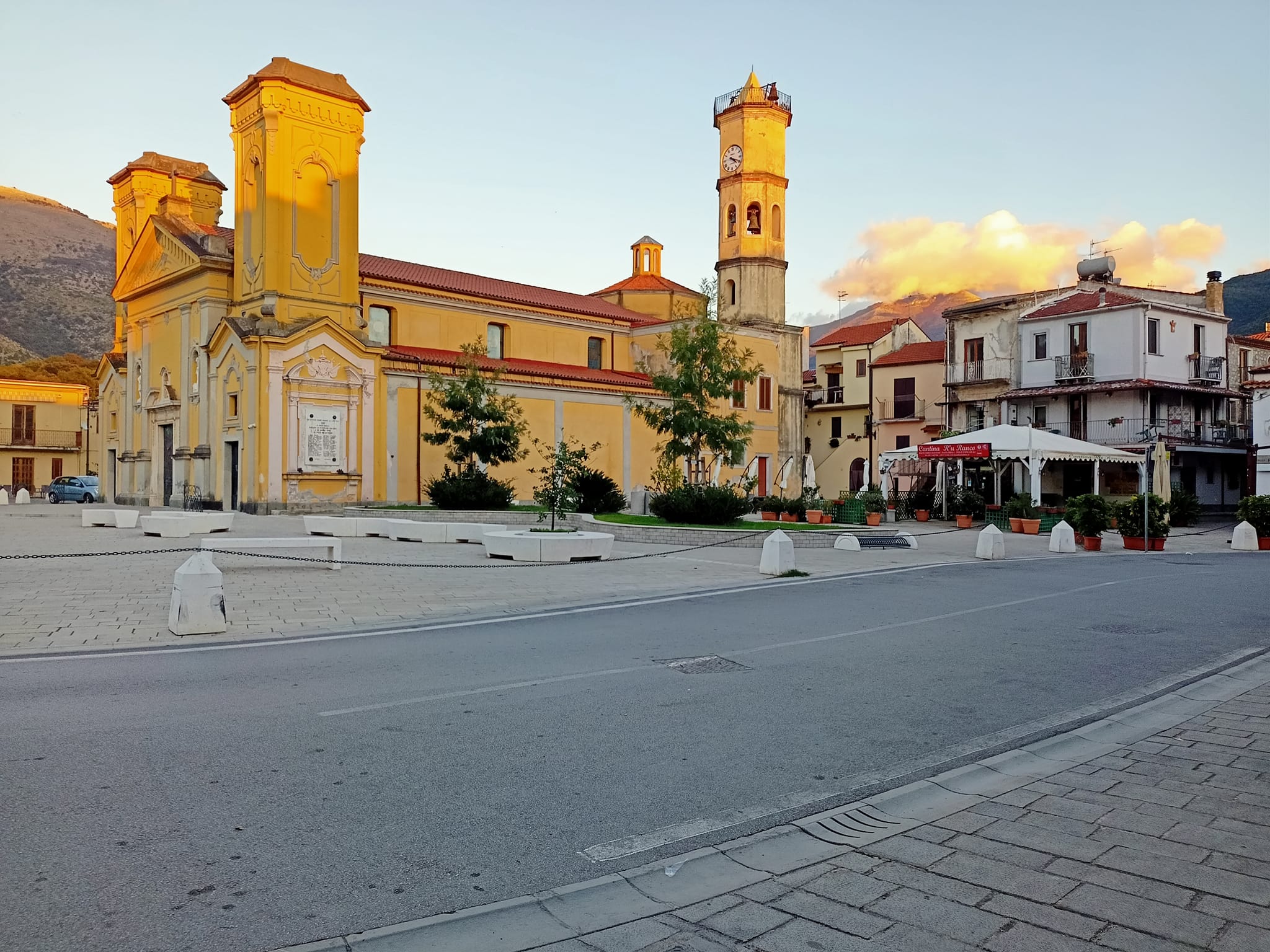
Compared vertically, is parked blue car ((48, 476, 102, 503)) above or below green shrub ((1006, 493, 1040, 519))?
above

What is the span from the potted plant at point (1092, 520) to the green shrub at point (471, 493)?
675 inches

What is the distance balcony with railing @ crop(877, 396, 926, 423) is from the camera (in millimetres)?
53594

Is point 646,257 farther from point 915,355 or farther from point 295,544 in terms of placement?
point 295,544

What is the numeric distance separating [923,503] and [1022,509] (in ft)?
19.8

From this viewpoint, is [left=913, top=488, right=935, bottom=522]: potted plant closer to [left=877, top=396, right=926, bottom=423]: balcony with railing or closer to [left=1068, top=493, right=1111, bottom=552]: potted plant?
[left=1068, top=493, right=1111, bottom=552]: potted plant

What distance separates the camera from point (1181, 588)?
14.4 meters

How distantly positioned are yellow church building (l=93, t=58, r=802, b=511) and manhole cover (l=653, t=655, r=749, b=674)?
2664cm

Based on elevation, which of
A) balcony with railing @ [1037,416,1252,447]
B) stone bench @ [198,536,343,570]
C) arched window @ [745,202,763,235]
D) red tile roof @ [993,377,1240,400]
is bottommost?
stone bench @ [198,536,343,570]

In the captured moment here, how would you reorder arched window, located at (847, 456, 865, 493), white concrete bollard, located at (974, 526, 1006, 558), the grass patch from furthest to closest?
arched window, located at (847, 456, 865, 493) < the grass patch < white concrete bollard, located at (974, 526, 1006, 558)

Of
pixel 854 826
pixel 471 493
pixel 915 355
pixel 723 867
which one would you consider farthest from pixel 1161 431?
pixel 723 867

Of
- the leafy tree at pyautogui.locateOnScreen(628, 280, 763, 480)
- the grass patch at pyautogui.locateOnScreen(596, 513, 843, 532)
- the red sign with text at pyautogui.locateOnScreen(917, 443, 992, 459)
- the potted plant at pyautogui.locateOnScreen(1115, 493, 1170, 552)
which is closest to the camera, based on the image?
the grass patch at pyautogui.locateOnScreen(596, 513, 843, 532)

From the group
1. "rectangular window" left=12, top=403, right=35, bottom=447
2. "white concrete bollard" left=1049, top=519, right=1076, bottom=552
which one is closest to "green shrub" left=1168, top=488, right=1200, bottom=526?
"white concrete bollard" left=1049, top=519, right=1076, bottom=552

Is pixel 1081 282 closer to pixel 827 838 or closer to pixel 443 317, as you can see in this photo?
pixel 443 317

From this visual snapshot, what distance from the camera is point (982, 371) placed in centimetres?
4631
